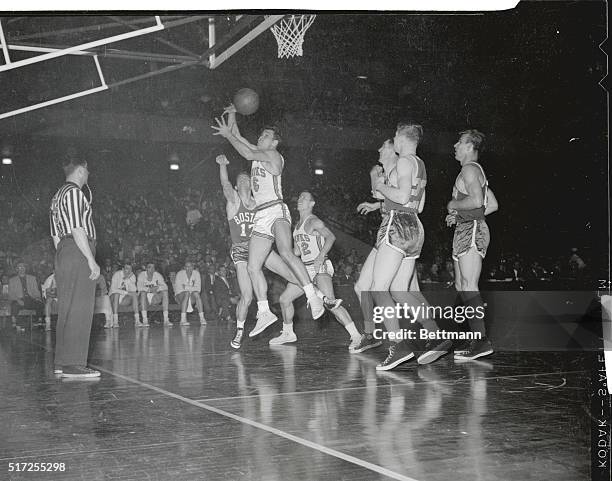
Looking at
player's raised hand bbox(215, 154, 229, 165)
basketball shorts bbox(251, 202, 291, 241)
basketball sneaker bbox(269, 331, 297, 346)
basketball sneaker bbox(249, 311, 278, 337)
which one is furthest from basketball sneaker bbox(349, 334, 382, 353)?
player's raised hand bbox(215, 154, 229, 165)

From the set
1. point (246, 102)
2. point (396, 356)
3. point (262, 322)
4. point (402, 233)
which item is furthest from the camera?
point (246, 102)

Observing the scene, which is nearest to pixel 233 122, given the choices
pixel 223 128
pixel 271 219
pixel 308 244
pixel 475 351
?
pixel 223 128

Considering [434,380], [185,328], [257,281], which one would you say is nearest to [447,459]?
[434,380]

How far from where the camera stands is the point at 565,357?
365cm

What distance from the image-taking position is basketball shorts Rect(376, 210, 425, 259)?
337 cm

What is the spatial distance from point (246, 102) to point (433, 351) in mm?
2149

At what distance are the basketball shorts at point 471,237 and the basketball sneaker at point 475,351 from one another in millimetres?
495

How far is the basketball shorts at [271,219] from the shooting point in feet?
13.3

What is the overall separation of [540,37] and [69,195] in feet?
10.2

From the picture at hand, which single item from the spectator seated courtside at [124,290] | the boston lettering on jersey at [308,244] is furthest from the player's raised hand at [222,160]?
the spectator seated courtside at [124,290]

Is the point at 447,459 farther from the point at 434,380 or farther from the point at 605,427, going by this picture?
the point at 434,380

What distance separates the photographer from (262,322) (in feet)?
13.6

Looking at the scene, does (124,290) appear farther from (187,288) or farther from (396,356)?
(396,356)

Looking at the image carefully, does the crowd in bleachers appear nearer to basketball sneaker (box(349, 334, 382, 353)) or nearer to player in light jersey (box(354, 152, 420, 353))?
player in light jersey (box(354, 152, 420, 353))
